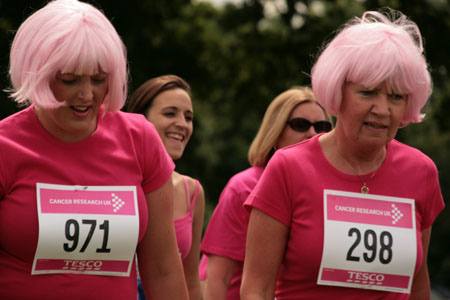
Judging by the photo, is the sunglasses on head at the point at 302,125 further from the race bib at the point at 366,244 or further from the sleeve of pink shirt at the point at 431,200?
the race bib at the point at 366,244

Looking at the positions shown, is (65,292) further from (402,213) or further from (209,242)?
(209,242)

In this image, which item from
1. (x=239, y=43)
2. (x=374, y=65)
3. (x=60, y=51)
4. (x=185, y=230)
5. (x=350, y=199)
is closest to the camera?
(x=60, y=51)

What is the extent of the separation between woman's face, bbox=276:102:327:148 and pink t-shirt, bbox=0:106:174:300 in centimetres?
228

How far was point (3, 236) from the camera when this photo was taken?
349 centimetres

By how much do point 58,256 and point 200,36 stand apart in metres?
16.6

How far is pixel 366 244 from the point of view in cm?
398

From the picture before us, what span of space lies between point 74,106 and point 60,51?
241 millimetres

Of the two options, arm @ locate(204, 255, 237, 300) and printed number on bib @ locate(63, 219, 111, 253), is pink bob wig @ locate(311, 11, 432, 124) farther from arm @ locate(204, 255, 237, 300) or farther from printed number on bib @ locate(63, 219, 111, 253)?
arm @ locate(204, 255, 237, 300)

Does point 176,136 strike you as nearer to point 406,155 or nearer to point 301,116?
point 301,116

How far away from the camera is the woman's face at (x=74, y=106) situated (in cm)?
356

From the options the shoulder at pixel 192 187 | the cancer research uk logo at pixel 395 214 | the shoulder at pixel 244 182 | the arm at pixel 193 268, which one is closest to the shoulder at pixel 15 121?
the cancer research uk logo at pixel 395 214

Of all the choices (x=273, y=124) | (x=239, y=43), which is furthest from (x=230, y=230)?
(x=239, y=43)

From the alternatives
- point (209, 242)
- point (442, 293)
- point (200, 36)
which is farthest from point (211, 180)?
point (209, 242)

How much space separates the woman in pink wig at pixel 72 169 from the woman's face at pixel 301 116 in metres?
2.34
